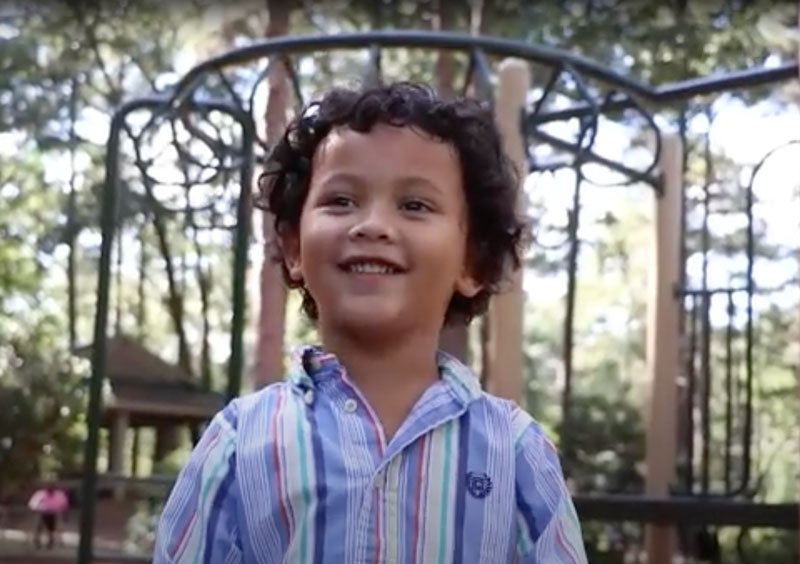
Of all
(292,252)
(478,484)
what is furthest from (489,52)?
(478,484)

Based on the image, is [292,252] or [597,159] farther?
[597,159]

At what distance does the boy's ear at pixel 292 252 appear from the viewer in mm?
1284

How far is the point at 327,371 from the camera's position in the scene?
3.87ft

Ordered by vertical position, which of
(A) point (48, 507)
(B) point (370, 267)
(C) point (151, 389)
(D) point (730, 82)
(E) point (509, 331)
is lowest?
(A) point (48, 507)

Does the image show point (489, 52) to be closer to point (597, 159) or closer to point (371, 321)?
point (597, 159)

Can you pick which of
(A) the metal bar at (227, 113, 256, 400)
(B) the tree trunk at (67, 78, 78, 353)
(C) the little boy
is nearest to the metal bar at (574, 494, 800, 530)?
(A) the metal bar at (227, 113, 256, 400)

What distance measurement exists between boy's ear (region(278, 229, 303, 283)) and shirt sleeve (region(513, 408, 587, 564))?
0.27 meters

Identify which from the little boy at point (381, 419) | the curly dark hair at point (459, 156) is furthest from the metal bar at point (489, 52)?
the little boy at point (381, 419)

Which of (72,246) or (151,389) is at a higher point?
(72,246)

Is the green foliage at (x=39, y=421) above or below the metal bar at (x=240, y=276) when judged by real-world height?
below

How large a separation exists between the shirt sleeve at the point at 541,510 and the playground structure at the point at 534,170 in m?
2.34

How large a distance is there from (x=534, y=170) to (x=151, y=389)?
1.89m

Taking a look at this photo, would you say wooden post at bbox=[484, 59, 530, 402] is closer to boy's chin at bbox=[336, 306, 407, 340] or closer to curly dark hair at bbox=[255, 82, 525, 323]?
curly dark hair at bbox=[255, 82, 525, 323]

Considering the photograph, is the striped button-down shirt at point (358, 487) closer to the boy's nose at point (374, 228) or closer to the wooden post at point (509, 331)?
the boy's nose at point (374, 228)
